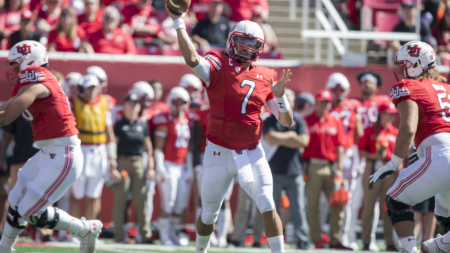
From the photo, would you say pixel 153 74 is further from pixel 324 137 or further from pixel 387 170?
pixel 387 170

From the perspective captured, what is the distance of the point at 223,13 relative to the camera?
426 inches

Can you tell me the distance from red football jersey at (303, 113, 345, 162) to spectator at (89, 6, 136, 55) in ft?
10.4

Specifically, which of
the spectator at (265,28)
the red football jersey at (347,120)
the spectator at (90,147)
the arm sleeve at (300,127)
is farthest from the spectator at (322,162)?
the spectator at (90,147)

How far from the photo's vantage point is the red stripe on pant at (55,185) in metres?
5.16

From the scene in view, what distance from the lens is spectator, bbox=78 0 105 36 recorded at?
33.1 ft

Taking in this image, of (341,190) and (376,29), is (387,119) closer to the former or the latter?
(341,190)

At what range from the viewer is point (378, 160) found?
8219 mm

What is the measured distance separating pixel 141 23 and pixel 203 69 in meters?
6.00

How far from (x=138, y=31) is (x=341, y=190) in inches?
179

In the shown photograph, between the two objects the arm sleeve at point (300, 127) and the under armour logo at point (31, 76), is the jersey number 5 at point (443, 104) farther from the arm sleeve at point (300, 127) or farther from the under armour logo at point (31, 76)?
the under armour logo at point (31, 76)

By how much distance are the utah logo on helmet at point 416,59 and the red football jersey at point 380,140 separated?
296cm

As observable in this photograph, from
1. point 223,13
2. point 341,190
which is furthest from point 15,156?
point 223,13

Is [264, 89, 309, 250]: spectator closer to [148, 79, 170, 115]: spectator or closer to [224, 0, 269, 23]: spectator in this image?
[148, 79, 170, 115]: spectator

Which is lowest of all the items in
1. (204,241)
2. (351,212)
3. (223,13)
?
(351,212)
